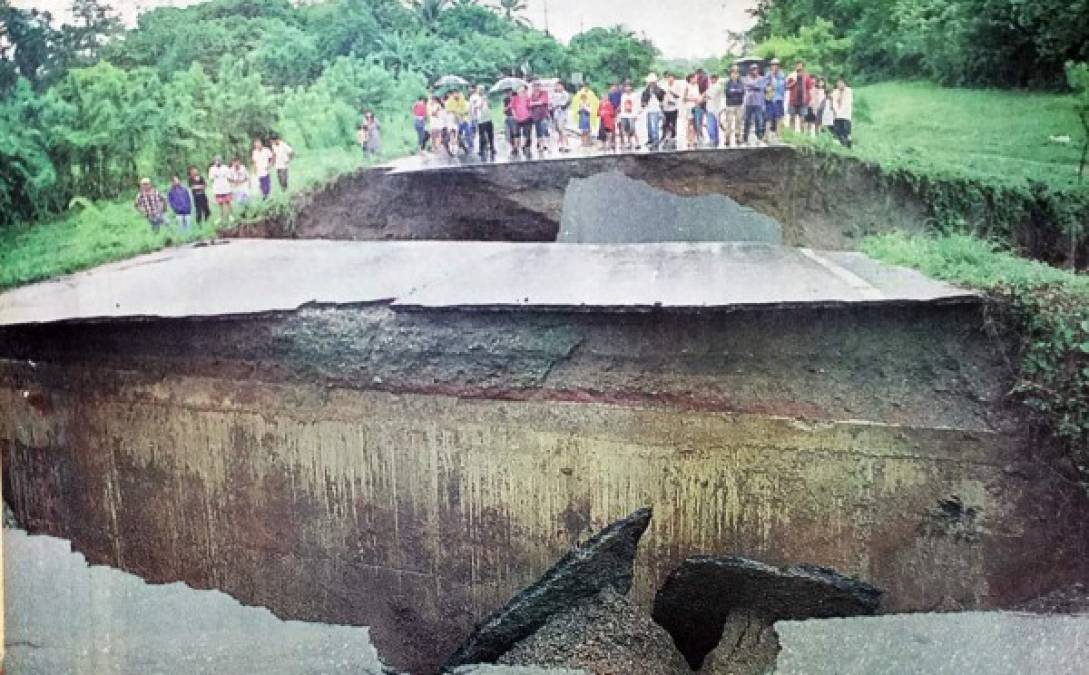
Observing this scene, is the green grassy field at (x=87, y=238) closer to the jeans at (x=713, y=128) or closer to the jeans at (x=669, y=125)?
the jeans at (x=669, y=125)

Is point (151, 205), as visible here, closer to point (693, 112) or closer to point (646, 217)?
point (646, 217)

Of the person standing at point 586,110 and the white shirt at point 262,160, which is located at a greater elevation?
the person standing at point 586,110

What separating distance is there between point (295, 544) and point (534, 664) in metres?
0.82

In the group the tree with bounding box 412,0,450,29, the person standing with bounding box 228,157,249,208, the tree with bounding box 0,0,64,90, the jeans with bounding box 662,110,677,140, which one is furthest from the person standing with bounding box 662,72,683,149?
the tree with bounding box 0,0,64,90

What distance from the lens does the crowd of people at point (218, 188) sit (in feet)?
9.69

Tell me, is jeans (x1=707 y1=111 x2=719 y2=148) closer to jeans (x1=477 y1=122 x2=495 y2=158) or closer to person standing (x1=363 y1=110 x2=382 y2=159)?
jeans (x1=477 y1=122 x2=495 y2=158)

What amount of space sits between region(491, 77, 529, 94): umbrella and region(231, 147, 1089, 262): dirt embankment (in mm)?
224

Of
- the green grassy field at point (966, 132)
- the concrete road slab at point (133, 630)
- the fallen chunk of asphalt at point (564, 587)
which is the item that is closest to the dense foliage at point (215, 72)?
the green grassy field at point (966, 132)

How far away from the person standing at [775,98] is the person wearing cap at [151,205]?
1.82 metres

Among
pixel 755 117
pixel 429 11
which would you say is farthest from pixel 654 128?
pixel 429 11

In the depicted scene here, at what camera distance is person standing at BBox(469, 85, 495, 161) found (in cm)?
286

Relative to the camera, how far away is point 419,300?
2795 millimetres

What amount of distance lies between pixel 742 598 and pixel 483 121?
153 centimetres

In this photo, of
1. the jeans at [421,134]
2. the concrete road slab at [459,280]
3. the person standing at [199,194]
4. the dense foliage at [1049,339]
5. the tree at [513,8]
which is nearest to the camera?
the dense foliage at [1049,339]
